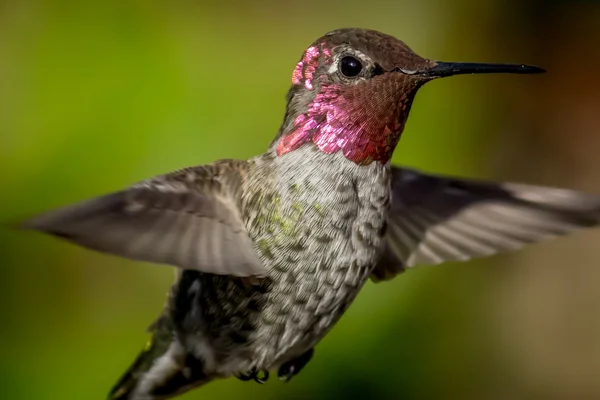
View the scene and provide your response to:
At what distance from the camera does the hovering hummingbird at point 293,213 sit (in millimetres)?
1123

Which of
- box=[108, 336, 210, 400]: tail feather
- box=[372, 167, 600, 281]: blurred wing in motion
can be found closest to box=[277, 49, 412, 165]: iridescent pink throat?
box=[372, 167, 600, 281]: blurred wing in motion

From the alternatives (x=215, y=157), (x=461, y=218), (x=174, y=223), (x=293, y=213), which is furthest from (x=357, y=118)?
(x=215, y=157)

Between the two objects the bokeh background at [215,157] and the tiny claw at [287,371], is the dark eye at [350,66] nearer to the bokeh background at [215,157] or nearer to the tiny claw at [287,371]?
the tiny claw at [287,371]

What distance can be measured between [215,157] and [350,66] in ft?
3.38

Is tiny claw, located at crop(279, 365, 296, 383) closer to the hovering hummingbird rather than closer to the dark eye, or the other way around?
the hovering hummingbird

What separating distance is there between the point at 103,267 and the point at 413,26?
1119mm

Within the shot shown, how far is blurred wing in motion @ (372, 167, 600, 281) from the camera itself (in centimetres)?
150

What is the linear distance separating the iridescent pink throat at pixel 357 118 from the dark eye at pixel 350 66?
0.02 meters

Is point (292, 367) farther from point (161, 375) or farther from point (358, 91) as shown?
point (358, 91)

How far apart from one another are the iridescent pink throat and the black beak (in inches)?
1.7

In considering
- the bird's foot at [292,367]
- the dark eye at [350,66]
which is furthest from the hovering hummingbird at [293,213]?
the bird's foot at [292,367]

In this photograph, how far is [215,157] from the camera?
86.6 inches

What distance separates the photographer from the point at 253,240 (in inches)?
48.3

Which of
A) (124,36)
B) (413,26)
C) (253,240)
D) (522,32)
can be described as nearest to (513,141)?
(522,32)
